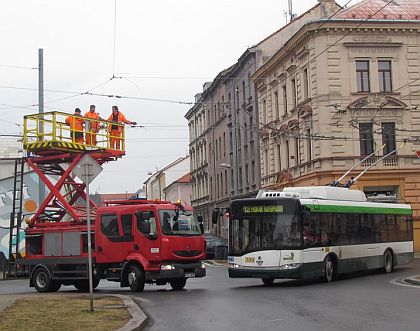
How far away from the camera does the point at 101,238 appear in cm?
2036

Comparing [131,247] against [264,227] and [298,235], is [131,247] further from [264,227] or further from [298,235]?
[298,235]

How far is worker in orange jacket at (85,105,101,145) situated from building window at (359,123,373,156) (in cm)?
1974

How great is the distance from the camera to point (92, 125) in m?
22.5

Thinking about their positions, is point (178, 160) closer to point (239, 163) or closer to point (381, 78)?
point (239, 163)

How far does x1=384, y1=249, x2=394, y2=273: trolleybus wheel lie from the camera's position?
25.4 meters

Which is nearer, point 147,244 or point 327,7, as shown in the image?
point 147,244

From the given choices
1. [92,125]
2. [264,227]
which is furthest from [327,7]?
[264,227]

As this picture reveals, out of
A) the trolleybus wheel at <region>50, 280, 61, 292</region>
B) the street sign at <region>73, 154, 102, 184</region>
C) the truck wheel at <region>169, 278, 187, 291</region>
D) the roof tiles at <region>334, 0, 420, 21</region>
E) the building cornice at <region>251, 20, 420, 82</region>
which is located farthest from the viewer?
the roof tiles at <region>334, 0, 420, 21</region>

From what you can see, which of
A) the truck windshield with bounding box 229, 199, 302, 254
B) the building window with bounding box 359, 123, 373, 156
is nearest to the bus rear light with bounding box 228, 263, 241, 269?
the truck windshield with bounding box 229, 199, 302, 254

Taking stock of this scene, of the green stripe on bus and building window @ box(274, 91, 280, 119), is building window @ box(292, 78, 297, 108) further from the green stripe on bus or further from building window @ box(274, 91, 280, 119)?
the green stripe on bus

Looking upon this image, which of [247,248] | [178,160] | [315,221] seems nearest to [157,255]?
[247,248]

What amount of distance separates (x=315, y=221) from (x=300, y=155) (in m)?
21.0

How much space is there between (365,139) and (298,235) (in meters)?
19.8

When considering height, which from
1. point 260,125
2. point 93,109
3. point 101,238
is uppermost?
point 260,125
